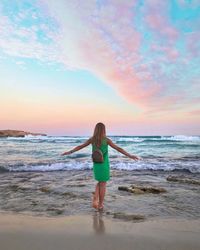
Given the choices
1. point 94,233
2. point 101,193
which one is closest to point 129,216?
point 101,193

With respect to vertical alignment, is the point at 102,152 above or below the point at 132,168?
above

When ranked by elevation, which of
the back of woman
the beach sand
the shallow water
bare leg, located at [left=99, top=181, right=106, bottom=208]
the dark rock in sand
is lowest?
the shallow water

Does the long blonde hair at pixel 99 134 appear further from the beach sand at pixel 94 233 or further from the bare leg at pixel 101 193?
the beach sand at pixel 94 233

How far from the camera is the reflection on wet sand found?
4.64 meters

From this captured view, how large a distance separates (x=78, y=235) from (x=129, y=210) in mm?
2030

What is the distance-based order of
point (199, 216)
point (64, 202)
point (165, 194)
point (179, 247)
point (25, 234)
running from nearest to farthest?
point (179, 247) → point (25, 234) → point (199, 216) → point (64, 202) → point (165, 194)

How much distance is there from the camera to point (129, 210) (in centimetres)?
616

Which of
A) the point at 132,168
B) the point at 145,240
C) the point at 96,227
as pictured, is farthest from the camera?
the point at 132,168

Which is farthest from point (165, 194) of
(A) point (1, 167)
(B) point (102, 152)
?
(A) point (1, 167)

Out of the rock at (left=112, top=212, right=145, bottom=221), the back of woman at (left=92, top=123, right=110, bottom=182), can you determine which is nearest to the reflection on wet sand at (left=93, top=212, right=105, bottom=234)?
the rock at (left=112, top=212, right=145, bottom=221)

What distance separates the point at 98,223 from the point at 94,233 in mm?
563

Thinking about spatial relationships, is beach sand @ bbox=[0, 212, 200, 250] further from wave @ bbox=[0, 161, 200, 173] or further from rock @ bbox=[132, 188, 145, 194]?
wave @ bbox=[0, 161, 200, 173]

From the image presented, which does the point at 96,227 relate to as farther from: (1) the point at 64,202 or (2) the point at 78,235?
(1) the point at 64,202

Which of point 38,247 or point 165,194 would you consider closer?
point 38,247
